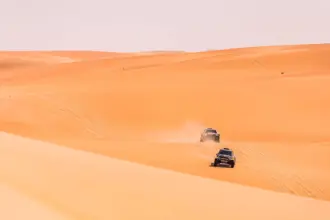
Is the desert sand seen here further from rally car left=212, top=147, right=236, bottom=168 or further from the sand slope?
rally car left=212, top=147, right=236, bottom=168

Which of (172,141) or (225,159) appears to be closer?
(225,159)

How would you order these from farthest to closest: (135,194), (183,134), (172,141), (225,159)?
1. (183,134)
2. (172,141)
3. (225,159)
4. (135,194)

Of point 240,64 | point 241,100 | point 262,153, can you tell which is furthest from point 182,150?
point 240,64

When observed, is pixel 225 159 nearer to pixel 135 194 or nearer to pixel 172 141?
pixel 172 141

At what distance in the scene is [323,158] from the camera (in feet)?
78.1

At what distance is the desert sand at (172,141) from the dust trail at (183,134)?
10cm

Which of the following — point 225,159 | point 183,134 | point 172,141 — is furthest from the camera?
point 183,134

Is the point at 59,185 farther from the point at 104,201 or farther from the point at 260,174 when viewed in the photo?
the point at 260,174

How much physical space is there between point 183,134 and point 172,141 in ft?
A: 12.6

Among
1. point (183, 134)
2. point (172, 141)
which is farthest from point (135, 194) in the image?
point (183, 134)

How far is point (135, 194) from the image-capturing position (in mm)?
10133

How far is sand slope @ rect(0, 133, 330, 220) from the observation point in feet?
29.7

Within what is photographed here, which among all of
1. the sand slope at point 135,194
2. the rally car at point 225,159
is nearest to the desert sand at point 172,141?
the sand slope at point 135,194

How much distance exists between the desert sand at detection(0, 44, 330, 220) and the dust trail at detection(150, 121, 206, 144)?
0.33ft
